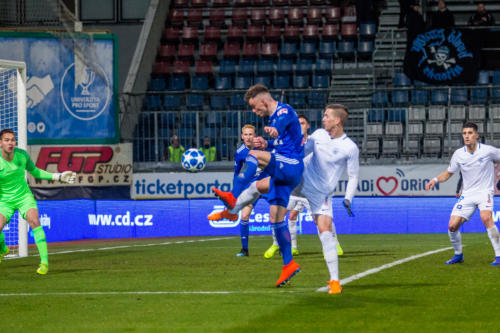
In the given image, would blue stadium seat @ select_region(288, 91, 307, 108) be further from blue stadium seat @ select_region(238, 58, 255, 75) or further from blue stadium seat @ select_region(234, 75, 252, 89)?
blue stadium seat @ select_region(238, 58, 255, 75)

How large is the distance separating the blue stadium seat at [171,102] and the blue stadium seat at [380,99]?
6081 millimetres

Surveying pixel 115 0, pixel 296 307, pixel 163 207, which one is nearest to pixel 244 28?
pixel 115 0

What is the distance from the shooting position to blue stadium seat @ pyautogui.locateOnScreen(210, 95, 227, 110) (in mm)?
27641

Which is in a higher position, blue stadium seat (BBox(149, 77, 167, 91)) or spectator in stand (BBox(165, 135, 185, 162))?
blue stadium seat (BBox(149, 77, 167, 91))

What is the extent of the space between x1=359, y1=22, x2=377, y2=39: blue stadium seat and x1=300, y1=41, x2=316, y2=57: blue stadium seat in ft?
5.83

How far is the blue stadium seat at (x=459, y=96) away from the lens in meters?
25.2

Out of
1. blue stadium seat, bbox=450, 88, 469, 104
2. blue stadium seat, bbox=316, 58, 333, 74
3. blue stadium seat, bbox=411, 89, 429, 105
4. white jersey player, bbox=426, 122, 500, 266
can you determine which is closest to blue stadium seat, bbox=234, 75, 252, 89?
blue stadium seat, bbox=316, 58, 333, 74

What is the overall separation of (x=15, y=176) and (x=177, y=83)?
16.7 m

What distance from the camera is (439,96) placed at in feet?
82.5

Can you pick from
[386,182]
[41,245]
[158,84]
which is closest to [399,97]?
[386,182]

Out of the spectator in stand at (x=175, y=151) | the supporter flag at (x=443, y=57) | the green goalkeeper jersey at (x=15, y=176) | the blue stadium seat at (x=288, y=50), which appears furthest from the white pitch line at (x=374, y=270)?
the blue stadium seat at (x=288, y=50)

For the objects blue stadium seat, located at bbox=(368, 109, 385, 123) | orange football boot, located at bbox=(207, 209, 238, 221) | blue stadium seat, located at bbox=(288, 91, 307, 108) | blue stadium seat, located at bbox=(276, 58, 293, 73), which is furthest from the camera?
blue stadium seat, located at bbox=(276, 58, 293, 73)

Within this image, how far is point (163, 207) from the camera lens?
2334 centimetres

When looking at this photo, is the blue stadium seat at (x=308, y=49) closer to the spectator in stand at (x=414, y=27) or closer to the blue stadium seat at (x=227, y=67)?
the blue stadium seat at (x=227, y=67)
